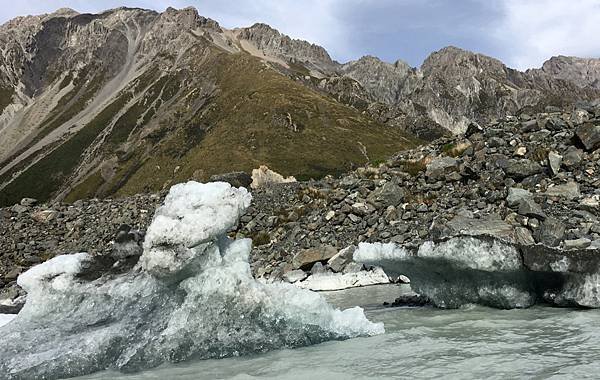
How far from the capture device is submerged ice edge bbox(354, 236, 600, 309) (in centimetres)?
1004

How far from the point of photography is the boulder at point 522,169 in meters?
23.9

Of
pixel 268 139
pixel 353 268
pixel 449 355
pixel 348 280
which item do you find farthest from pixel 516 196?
pixel 268 139

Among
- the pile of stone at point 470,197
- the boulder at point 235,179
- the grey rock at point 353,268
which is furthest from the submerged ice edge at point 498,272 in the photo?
the boulder at point 235,179

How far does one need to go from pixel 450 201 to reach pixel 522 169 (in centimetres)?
362

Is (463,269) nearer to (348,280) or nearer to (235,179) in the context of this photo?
(348,280)

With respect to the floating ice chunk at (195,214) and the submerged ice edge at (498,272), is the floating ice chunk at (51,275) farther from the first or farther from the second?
the submerged ice edge at (498,272)

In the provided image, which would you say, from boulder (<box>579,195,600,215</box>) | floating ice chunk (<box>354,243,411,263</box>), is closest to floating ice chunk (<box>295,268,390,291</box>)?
boulder (<box>579,195,600,215</box>)

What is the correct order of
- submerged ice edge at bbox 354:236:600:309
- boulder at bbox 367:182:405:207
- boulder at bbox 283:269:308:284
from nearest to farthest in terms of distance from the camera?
submerged ice edge at bbox 354:236:600:309 < boulder at bbox 283:269:308:284 < boulder at bbox 367:182:405:207

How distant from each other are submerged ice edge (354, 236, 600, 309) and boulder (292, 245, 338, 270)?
35.5ft

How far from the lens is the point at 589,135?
2378 cm

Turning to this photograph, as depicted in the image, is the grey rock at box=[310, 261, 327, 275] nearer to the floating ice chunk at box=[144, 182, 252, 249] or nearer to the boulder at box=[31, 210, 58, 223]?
the floating ice chunk at box=[144, 182, 252, 249]

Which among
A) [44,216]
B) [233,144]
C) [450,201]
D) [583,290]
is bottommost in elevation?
[583,290]

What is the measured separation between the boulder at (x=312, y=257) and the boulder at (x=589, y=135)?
12233mm

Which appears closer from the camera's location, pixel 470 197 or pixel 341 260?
pixel 341 260
